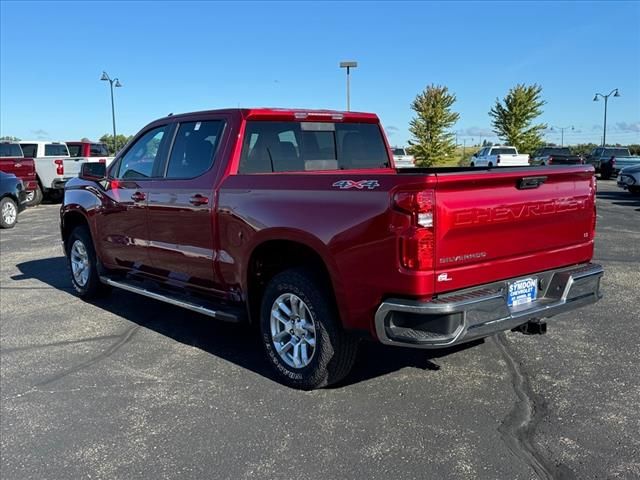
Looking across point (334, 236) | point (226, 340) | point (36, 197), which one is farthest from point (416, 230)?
point (36, 197)

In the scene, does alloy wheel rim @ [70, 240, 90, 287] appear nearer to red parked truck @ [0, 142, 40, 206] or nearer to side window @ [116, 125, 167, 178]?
side window @ [116, 125, 167, 178]

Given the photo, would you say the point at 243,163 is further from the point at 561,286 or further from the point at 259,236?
the point at 561,286

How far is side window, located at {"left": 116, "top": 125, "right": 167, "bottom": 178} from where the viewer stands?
5.64m

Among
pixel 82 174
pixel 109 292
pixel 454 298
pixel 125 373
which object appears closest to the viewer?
pixel 454 298

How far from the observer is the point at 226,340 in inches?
213

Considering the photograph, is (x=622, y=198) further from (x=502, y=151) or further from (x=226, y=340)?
(x=226, y=340)

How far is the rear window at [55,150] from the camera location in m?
21.5

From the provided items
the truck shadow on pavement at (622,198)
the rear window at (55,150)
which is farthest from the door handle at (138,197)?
the rear window at (55,150)

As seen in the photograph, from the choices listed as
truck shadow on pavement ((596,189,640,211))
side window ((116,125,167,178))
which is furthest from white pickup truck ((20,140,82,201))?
truck shadow on pavement ((596,189,640,211))

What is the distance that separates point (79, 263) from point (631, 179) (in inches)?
691

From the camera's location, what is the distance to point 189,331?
5695 mm

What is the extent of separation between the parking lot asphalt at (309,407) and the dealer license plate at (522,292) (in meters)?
0.67

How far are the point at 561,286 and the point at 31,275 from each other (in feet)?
23.8

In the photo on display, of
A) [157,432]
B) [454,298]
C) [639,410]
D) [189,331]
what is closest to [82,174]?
[189,331]
